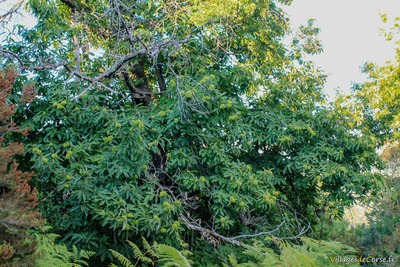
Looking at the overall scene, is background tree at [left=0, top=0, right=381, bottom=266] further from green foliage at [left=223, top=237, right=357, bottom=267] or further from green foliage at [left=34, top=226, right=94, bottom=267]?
green foliage at [left=223, top=237, right=357, bottom=267]

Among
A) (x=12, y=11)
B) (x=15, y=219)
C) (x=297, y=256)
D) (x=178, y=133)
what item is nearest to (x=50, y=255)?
(x=15, y=219)

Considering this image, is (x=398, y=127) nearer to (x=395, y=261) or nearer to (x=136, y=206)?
(x=395, y=261)

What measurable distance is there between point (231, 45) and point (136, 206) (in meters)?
3.49

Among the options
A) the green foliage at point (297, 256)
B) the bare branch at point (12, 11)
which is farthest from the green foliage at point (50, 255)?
the bare branch at point (12, 11)

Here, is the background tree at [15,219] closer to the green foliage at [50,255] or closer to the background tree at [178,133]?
the green foliage at [50,255]

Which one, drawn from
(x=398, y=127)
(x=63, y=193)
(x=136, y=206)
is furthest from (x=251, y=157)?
(x=398, y=127)

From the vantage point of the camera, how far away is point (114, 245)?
6.87 meters

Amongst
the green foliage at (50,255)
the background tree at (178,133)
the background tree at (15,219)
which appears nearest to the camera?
the background tree at (15,219)

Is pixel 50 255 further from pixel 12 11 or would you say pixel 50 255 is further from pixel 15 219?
pixel 12 11

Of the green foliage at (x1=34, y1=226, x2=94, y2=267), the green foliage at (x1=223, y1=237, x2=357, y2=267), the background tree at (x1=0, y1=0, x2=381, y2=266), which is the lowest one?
the green foliage at (x1=34, y1=226, x2=94, y2=267)

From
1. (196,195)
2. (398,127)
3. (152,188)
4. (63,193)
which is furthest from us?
(398,127)

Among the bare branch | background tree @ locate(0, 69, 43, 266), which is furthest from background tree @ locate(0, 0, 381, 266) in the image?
background tree @ locate(0, 69, 43, 266)

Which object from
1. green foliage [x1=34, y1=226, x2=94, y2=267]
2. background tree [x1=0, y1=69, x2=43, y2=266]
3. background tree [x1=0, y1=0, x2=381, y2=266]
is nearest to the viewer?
background tree [x1=0, y1=69, x2=43, y2=266]

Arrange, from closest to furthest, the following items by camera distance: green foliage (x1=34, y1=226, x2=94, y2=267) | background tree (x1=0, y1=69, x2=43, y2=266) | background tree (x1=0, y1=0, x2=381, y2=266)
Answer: background tree (x1=0, y1=69, x2=43, y2=266) → green foliage (x1=34, y1=226, x2=94, y2=267) → background tree (x1=0, y1=0, x2=381, y2=266)
